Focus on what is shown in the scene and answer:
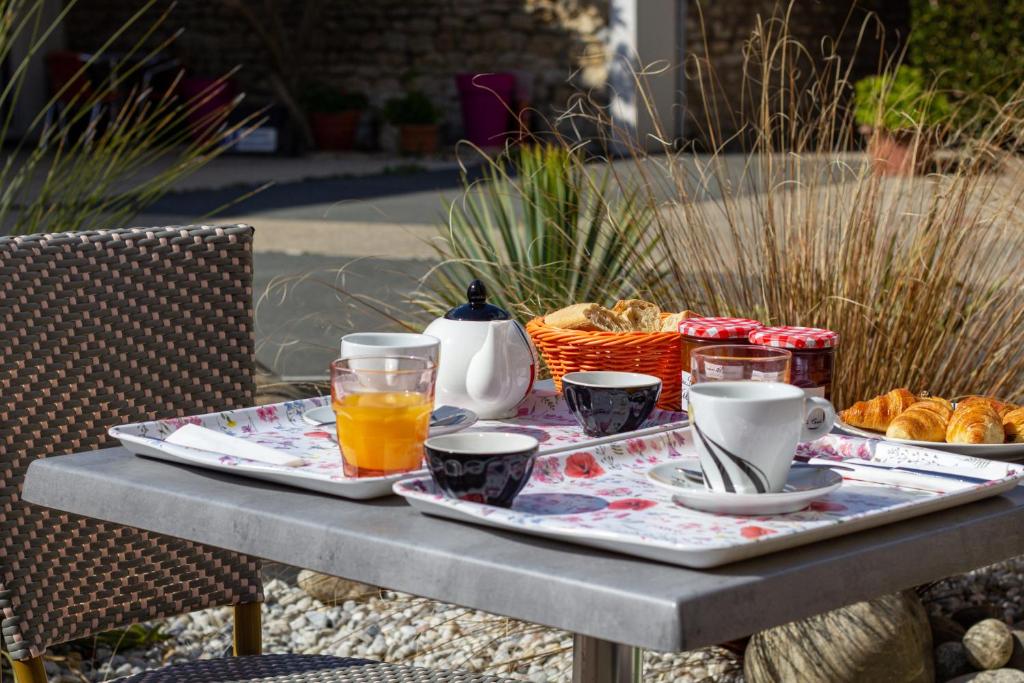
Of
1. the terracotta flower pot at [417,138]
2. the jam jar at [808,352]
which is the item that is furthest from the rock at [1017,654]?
the terracotta flower pot at [417,138]

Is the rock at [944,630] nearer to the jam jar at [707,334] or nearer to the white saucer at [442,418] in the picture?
the jam jar at [707,334]

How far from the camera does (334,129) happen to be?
1606cm

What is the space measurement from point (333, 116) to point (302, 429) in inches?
574

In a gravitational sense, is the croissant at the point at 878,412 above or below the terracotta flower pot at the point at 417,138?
below

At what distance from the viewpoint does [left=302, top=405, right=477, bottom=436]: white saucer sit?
1660 mm

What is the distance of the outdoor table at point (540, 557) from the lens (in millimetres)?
1126

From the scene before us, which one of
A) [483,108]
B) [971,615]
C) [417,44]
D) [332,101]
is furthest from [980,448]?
[417,44]

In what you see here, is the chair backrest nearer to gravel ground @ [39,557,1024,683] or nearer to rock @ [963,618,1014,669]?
gravel ground @ [39,557,1024,683]

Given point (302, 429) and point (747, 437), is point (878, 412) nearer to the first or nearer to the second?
point (747, 437)

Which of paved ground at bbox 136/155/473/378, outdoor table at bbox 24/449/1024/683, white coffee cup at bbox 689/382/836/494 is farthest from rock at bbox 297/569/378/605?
white coffee cup at bbox 689/382/836/494

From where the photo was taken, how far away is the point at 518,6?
1580 cm

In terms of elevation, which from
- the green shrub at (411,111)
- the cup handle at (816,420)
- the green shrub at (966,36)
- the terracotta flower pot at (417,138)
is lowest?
the cup handle at (816,420)

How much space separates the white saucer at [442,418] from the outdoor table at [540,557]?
0.24 metres

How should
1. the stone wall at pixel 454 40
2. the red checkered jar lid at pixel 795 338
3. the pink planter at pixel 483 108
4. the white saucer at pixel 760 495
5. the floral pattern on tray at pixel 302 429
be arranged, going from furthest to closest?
the stone wall at pixel 454 40
the pink planter at pixel 483 108
the red checkered jar lid at pixel 795 338
the floral pattern on tray at pixel 302 429
the white saucer at pixel 760 495
